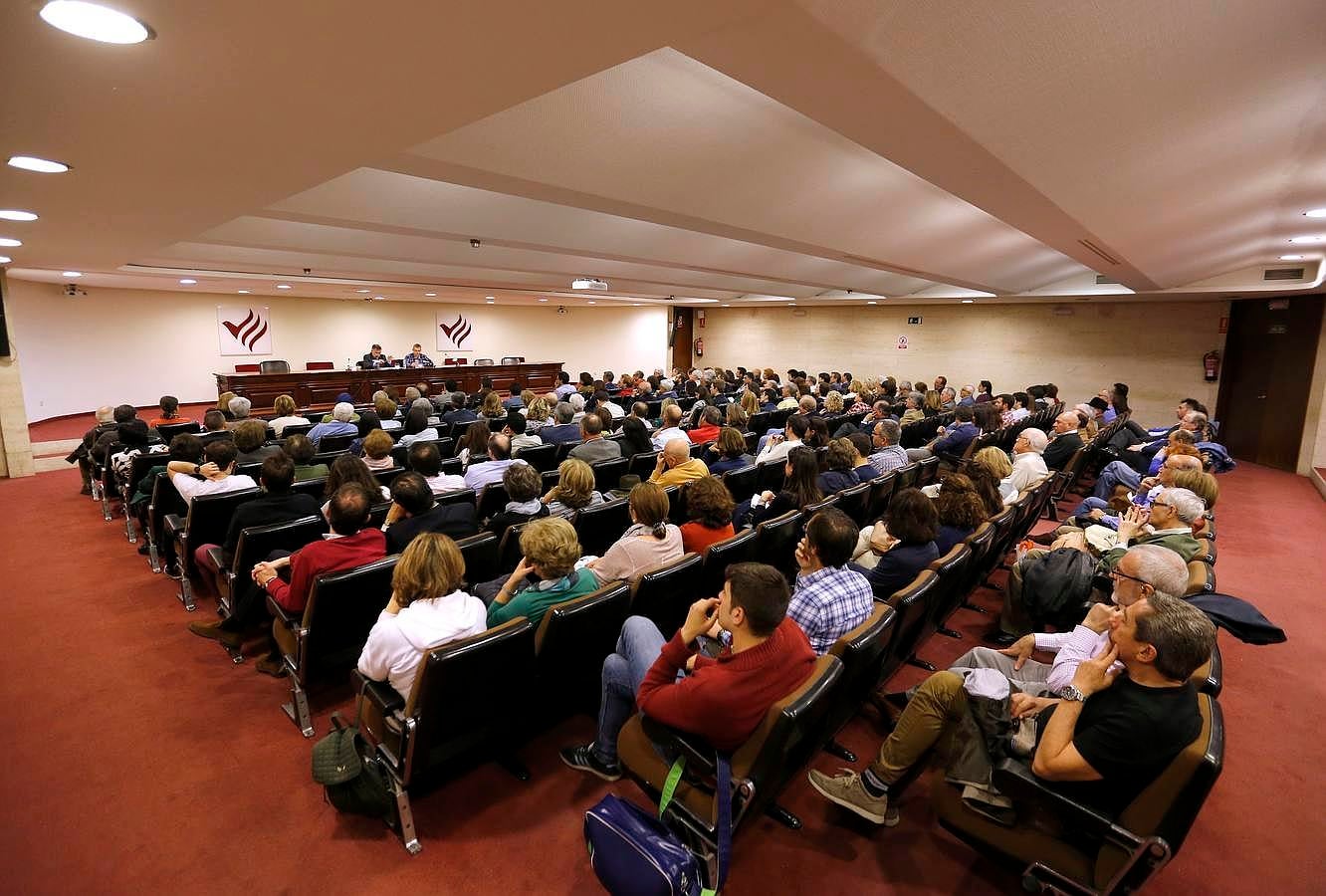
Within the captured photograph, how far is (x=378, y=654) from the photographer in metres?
2.24

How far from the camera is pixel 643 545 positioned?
9.70 feet

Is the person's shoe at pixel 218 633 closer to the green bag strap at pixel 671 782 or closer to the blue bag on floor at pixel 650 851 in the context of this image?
the blue bag on floor at pixel 650 851

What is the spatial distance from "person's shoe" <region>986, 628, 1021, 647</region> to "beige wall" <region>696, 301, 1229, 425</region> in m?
11.8

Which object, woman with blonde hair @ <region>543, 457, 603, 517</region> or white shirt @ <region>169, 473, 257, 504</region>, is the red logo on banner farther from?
woman with blonde hair @ <region>543, 457, 603, 517</region>

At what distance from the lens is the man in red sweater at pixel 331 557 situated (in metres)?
2.77

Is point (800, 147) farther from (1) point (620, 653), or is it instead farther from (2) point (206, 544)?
(2) point (206, 544)

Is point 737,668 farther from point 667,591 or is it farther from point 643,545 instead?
point 643,545

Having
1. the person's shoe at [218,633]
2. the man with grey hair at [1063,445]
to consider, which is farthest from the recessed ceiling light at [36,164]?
the man with grey hair at [1063,445]

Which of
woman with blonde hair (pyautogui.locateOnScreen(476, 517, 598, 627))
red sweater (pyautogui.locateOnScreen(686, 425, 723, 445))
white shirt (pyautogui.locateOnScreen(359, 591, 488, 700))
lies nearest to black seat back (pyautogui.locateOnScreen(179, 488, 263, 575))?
white shirt (pyautogui.locateOnScreen(359, 591, 488, 700))

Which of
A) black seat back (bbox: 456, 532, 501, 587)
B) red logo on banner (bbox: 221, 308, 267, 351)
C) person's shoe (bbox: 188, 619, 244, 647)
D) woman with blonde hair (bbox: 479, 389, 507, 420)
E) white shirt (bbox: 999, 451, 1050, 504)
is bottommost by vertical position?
person's shoe (bbox: 188, 619, 244, 647)

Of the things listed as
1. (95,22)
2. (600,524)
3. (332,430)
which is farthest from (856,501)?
(332,430)

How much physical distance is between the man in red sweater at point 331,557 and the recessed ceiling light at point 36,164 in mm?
2025

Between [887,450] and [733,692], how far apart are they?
174 inches

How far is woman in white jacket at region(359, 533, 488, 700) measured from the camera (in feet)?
7.30
